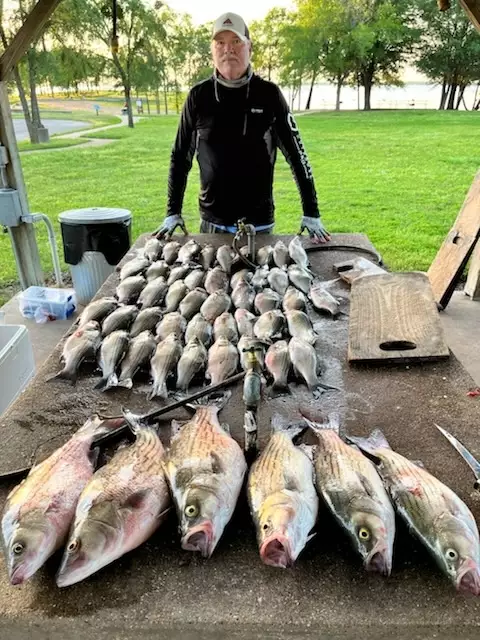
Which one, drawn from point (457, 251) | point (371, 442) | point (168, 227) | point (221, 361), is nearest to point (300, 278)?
point (221, 361)

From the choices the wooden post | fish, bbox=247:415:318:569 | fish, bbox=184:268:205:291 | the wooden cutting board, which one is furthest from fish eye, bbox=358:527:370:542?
the wooden post

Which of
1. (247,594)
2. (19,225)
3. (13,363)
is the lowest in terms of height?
(13,363)

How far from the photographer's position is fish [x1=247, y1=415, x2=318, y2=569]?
4.56 feet

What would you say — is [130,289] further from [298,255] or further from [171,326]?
[298,255]

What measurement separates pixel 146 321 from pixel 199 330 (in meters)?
0.33

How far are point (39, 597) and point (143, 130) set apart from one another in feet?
82.1

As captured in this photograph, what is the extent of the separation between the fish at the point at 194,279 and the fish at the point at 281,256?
21.2 inches

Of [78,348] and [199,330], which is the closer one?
[78,348]

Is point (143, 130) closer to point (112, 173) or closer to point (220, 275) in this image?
point (112, 173)

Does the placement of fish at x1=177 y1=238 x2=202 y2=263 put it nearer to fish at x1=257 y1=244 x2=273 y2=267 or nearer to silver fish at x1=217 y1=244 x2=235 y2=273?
silver fish at x1=217 y1=244 x2=235 y2=273

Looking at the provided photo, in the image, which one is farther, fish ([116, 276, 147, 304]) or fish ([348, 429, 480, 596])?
fish ([116, 276, 147, 304])

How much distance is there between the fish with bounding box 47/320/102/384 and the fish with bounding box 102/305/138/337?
5cm

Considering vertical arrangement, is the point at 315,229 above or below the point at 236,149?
below

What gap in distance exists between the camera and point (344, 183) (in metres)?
12.6
